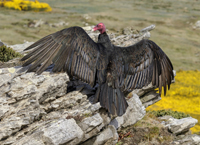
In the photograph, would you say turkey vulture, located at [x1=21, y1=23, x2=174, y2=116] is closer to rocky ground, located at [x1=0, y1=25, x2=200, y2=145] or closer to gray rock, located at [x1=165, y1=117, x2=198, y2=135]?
rocky ground, located at [x1=0, y1=25, x2=200, y2=145]

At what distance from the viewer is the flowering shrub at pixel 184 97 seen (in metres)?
20.3

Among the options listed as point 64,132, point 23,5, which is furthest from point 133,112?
point 23,5

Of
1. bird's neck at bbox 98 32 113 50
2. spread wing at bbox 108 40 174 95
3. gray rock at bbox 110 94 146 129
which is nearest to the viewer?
spread wing at bbox 108 40 174 95

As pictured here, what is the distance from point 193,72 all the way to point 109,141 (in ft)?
74.8

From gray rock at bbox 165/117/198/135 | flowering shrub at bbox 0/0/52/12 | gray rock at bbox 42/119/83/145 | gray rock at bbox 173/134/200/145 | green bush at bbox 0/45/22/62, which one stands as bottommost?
gray rock at bbox 173/134/200/145

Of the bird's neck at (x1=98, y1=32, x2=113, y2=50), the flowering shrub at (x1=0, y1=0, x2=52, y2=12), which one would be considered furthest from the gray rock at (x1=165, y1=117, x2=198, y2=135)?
the flowering shrub at (x1=0, y1=0, x2=52, y2=12)

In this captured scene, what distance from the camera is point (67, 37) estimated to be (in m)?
8.29

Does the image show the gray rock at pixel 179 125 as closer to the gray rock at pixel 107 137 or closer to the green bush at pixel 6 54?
the gray rock at pixel 107 137

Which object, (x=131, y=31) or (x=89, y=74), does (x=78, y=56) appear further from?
(x=131, y=31)

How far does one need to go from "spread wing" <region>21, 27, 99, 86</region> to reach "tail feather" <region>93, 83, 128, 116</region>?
2.45 ft

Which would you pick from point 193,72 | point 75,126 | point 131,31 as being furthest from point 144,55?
point 193,72

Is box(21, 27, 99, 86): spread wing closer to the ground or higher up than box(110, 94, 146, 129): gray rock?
higher up

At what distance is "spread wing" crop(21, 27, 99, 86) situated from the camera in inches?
322

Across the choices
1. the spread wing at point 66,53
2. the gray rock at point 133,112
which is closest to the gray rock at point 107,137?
the gray rock at point 133,112
